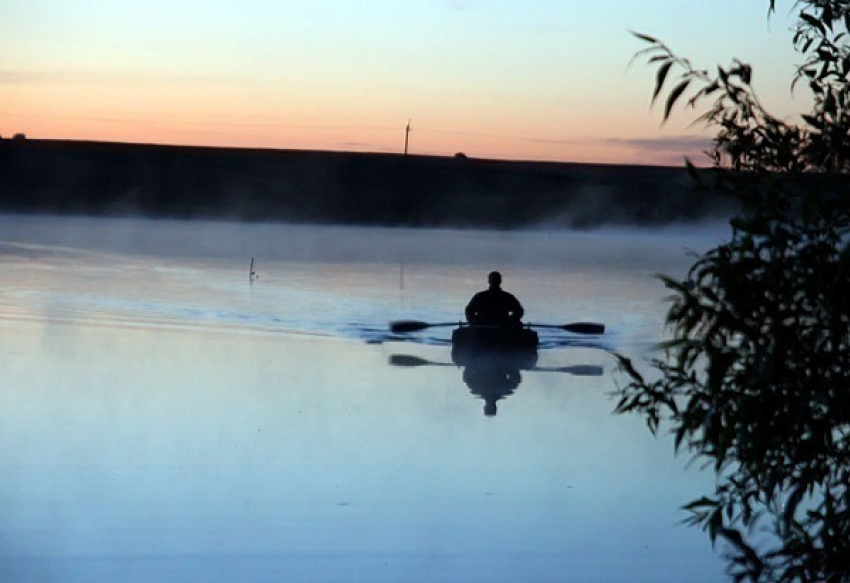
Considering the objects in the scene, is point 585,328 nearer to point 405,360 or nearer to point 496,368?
point 405,360

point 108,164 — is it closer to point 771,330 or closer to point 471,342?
point 471,342

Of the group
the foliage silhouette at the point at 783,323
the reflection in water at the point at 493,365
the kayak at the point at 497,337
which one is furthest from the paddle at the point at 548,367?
the foliage silhouette at the point at 783,323

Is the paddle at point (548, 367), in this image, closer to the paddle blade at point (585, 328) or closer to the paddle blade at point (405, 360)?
the paddle blade at point (405, 360)

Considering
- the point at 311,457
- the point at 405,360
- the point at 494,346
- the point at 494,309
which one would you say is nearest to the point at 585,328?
the point at 405,360

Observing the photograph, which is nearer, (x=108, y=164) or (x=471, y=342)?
(x=471, y=342)

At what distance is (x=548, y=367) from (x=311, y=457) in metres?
9.05

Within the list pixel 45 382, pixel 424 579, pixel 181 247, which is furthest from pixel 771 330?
pixel 181 247

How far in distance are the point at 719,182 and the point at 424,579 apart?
4.23 m

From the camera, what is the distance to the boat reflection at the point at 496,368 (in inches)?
785

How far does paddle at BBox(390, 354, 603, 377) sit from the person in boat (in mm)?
1104

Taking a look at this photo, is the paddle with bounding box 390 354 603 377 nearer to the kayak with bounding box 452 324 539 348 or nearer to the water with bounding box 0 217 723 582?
the water with bounding box 0 217 723 582

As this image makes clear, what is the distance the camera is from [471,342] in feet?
67.4

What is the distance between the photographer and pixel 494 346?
67.3 ft

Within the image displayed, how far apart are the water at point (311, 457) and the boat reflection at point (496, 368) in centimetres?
13
